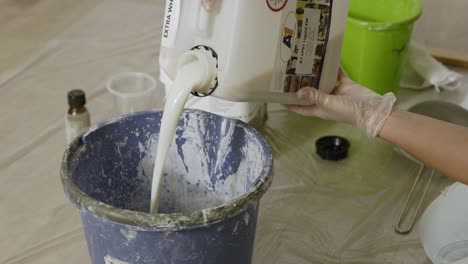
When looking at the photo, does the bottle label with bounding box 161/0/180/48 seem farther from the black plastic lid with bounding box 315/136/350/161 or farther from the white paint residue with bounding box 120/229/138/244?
the black plastic lid with bounding box 315/136/350/161

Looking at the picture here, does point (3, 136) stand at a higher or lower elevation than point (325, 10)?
lower

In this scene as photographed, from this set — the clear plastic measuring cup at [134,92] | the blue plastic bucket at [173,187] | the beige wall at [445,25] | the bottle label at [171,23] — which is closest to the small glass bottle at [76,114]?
the clear plastic measuring cup at [134,92]

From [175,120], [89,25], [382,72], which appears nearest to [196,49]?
[175,120]

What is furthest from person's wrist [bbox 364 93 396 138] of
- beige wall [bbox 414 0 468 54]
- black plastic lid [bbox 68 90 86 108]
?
beige wall [bbox 414 0 468 54]

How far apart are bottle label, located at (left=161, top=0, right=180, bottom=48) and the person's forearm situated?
0.37 meters

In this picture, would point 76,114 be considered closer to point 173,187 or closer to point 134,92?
point 134,92

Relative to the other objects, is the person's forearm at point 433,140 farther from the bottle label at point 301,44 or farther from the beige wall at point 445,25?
the beige wall at point 445,25

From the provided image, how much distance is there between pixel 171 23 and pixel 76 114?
1.58ft

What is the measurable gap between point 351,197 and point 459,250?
27cm

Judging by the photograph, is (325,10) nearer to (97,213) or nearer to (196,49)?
(196,49)

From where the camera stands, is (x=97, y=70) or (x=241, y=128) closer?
(x=241, y=128)

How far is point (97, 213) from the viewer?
2.32 feet

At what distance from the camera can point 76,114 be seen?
125 centimetres

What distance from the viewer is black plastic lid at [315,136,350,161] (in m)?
1.30
